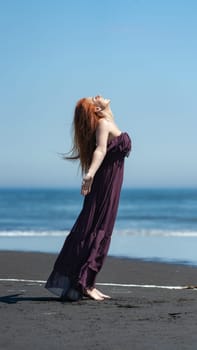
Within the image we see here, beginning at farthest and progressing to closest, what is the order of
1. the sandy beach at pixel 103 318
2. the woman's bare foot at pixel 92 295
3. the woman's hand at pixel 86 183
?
the woman's bare foot at pixel 92 295 < the woman's hand at pixel 86 183 < the sandy beach at pixel 103 318

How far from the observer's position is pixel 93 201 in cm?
870

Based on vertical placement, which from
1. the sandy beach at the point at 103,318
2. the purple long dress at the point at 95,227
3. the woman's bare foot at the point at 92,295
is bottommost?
the sandy beach at the point at 103,318

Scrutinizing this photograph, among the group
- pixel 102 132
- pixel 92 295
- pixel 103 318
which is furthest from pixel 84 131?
pixel 103 318

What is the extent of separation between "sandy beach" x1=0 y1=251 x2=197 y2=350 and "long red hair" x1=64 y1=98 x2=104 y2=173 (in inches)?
53.5

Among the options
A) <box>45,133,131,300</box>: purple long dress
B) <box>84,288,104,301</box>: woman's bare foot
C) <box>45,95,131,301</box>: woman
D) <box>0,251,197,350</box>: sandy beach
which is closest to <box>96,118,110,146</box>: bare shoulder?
<box>45,95,131,301</box>: woman

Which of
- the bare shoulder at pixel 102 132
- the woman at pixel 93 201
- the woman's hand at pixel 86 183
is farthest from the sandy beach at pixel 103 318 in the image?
the bare shoulder at pixel 102 132

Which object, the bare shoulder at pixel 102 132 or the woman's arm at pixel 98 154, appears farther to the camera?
the bare shoulder at pixel 102 132

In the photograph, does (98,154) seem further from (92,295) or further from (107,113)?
(92,295)

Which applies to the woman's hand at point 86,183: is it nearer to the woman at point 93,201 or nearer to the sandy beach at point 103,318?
the woman at point 93,201

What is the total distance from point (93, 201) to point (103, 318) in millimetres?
1695

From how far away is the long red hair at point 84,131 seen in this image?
8.77m

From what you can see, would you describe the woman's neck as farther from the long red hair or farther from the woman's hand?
the woman's hand

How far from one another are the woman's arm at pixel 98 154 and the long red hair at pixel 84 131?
0.38ft

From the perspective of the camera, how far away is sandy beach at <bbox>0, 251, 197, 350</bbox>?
618 cm
